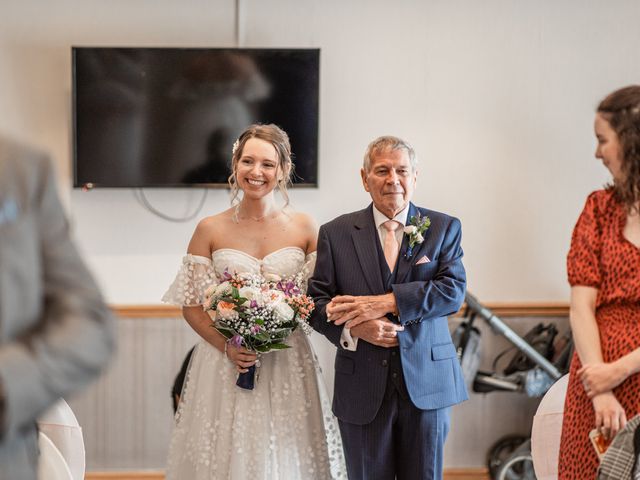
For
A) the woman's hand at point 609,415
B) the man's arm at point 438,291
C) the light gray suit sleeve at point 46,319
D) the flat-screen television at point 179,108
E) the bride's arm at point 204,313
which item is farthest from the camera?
the flat-screen television at point 179,108

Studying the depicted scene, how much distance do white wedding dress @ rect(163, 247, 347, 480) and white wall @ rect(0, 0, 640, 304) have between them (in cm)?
129

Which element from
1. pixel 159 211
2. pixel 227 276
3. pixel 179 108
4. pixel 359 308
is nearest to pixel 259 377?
pixel 227 276

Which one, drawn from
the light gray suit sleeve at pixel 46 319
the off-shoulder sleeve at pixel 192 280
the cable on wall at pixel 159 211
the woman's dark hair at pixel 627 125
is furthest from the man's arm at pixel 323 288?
the light gray suit sleeve at pixel 46 319

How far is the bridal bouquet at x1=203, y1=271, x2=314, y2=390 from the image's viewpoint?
2.80 meters

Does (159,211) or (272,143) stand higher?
(272,143)

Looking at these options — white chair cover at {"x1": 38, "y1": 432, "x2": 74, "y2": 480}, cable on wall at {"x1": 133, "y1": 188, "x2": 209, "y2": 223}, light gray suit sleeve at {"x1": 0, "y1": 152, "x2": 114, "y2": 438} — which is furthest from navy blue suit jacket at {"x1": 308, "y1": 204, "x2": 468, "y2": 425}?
light gray suit sleeve at {"x1": 0, "y1": 152, "x2": 114, "y2": 438}

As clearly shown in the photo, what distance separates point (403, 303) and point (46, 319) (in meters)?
1.71

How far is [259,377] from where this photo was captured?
3043 mm

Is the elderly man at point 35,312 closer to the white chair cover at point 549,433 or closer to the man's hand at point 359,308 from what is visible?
the man's hand at point 359,308

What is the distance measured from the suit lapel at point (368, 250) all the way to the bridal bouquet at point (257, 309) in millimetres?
229

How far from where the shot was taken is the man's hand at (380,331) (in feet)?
9.05

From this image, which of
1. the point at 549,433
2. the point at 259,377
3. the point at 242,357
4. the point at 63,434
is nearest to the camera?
the point at 63,434

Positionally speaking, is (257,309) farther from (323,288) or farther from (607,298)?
(607,298)

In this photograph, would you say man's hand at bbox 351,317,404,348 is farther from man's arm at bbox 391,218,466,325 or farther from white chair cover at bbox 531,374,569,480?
white chair cover at bbox 531,374,569,480
